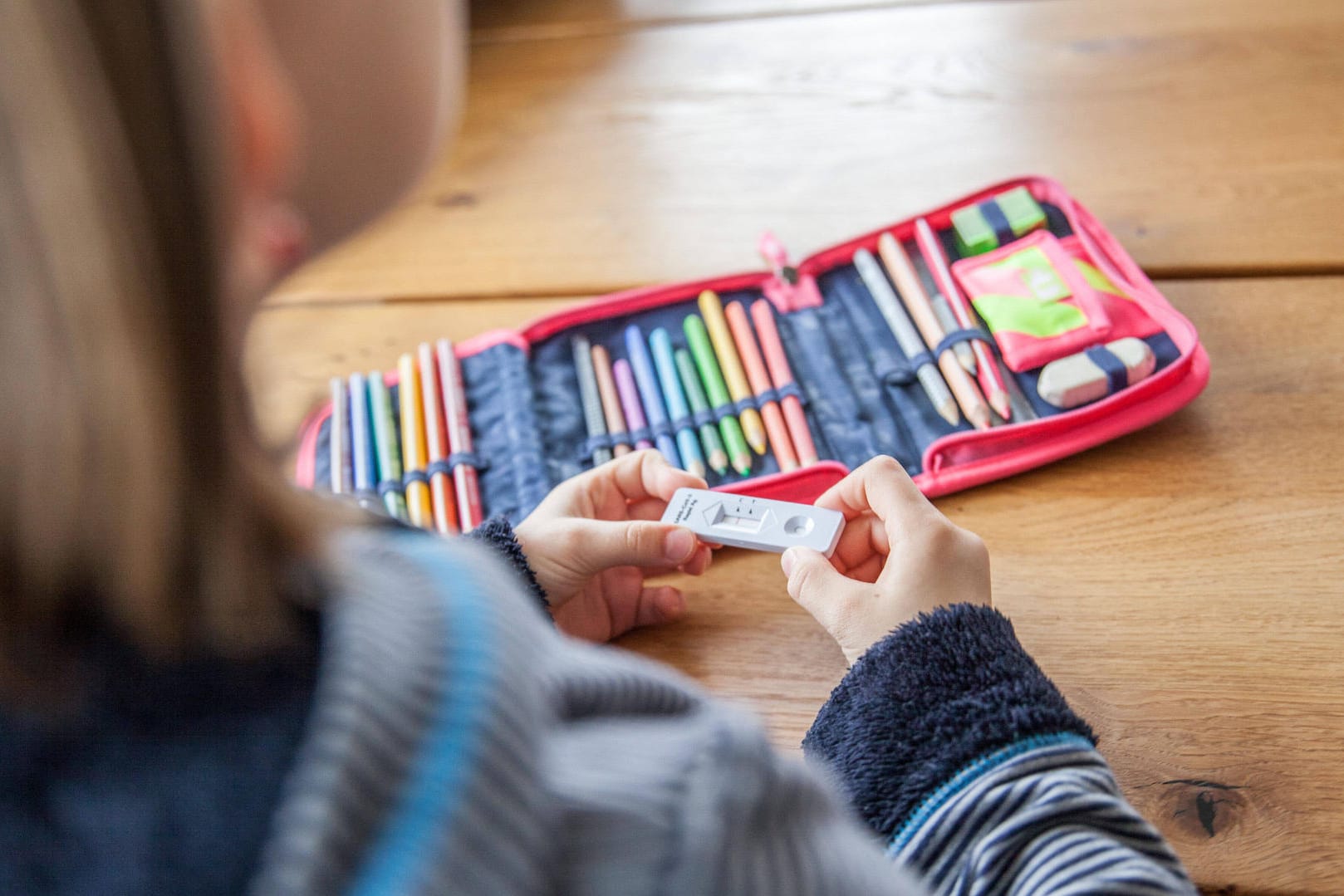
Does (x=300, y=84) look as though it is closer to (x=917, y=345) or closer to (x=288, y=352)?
(x=917, y=345)

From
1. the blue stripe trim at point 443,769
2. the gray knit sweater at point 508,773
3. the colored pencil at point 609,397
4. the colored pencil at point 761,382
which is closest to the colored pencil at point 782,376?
the colored pencil at point 761,382

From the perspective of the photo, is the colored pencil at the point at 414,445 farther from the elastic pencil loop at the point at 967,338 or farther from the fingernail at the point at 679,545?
the elastic pencil loop at the point at 967,338

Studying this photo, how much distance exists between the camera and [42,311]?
0.23 metres

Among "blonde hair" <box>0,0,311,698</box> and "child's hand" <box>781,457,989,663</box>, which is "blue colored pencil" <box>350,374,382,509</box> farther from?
"blonde hair" <box>0,0,311,698</box>

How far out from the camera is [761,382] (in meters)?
0.75

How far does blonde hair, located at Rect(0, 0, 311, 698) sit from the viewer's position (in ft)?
0.74

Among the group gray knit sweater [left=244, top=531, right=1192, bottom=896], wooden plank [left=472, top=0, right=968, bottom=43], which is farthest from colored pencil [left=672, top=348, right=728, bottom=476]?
wooden plank [left=472, top=0, right=968, bottom=43]

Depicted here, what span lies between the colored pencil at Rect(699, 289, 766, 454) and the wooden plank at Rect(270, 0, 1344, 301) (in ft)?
0.23

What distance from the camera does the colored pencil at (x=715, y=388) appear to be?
71 cm

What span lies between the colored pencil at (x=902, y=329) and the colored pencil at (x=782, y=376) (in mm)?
75

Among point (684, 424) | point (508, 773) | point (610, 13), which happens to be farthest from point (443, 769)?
point (610, 13)

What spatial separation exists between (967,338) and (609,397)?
0.24 m

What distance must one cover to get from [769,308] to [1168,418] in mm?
281

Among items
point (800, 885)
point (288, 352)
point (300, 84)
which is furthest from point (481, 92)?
point (800, 885)
